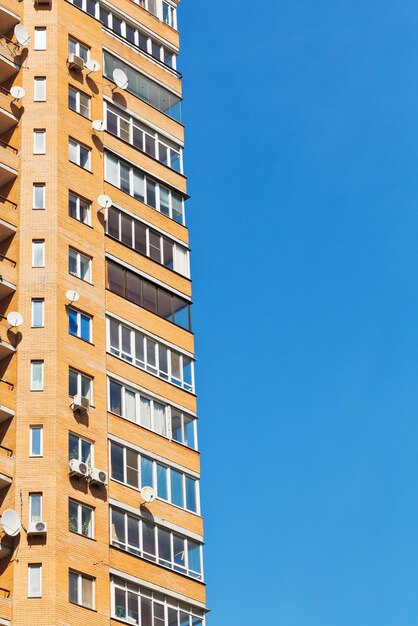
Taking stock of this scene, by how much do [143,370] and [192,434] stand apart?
3.35 metres

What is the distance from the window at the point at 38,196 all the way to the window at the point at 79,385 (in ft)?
24.0

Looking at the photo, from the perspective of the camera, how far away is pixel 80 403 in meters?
49.7

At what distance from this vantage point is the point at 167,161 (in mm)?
61781

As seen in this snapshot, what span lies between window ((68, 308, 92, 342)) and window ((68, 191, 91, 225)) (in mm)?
4392

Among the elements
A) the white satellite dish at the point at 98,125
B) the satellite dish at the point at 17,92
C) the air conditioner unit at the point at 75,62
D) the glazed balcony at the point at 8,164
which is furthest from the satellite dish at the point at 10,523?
the air conditioner unit at the point at 75,62

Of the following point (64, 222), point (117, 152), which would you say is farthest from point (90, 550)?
point (117, 152)

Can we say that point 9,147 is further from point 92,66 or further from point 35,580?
point 35,580

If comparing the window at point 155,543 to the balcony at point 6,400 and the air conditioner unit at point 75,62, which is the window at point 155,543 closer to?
the balcony at point 6,400

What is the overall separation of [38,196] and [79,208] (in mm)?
1799

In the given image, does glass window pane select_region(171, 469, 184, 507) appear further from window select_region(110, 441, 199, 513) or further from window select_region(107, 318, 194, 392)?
window select_region(107, 318, 194, 392)

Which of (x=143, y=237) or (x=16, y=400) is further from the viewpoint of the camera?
(x=143, y=237)

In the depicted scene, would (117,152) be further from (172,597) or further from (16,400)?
(172,597)

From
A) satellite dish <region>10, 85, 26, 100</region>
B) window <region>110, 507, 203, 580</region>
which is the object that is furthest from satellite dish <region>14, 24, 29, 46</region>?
window <region>110, 507, 203, 580</region>

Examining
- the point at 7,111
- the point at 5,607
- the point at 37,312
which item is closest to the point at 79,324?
the point at 37,312
